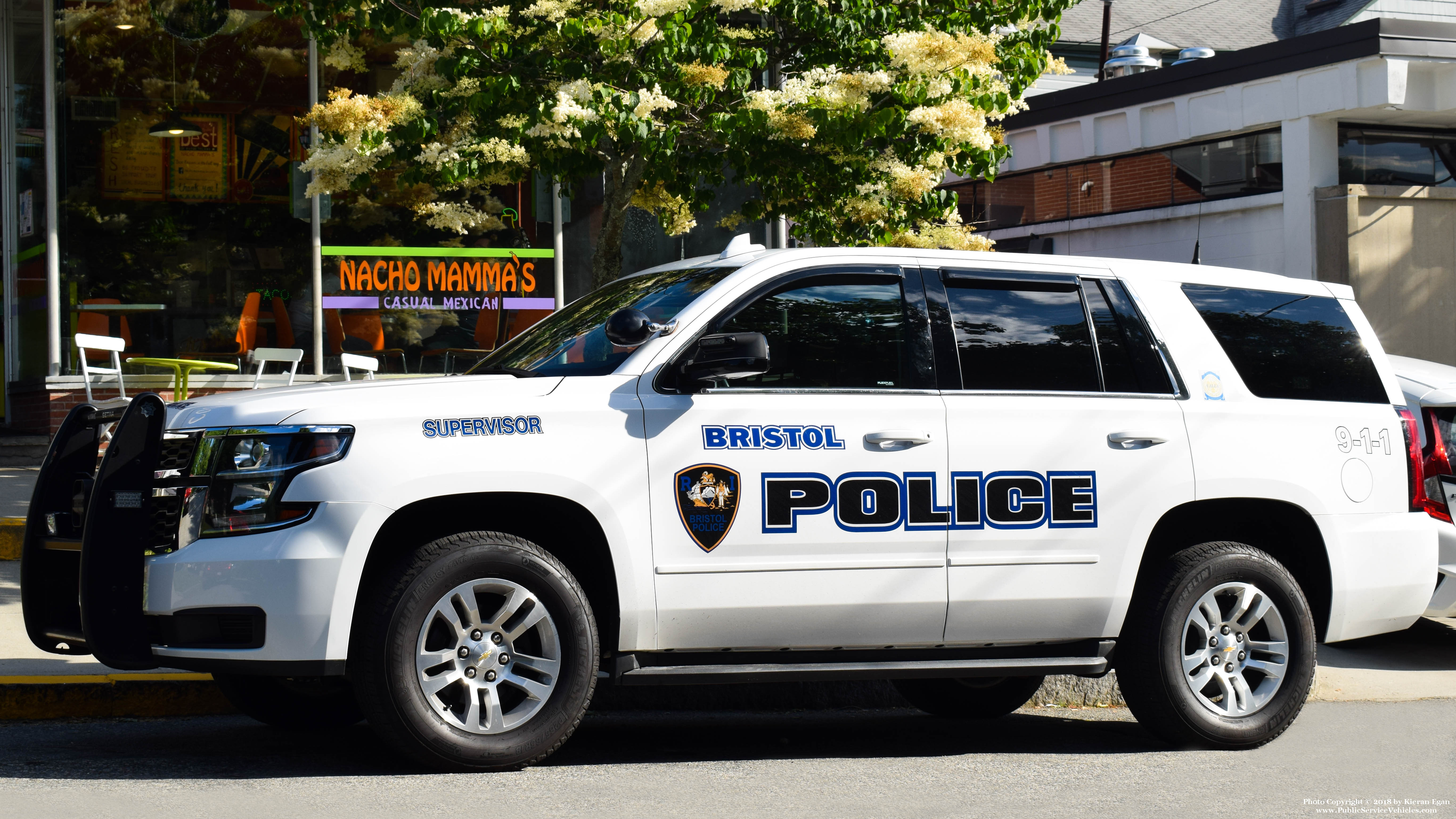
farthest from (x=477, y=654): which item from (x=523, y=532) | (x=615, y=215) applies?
(x=615, y=215)

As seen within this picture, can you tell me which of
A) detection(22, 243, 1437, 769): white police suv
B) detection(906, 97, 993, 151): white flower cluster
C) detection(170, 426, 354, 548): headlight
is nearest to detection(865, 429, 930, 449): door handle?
detection(22, 243, 1437, 769): white police suv

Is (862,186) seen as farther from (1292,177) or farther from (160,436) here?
(1292,177)

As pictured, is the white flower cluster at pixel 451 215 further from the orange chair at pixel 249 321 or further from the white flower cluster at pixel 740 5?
the orange chair at pixel 249 321

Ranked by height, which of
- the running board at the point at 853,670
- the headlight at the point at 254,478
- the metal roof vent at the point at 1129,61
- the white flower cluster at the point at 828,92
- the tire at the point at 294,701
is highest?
the metal roof vent at the point at 1129,61

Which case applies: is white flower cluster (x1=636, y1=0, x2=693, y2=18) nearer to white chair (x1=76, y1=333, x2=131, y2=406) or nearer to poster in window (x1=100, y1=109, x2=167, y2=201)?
white chair (x1=76, y1=333, x2=131, y2=406)

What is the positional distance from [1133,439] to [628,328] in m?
2.03

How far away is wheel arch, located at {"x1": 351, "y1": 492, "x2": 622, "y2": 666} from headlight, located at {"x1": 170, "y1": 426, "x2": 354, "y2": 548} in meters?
0.32

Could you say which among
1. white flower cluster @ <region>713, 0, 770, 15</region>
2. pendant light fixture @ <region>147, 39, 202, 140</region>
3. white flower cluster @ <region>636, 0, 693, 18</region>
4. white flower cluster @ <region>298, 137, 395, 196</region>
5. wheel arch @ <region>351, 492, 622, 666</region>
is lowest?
wheel arch @ <region>351, 492, 622, 666</region>

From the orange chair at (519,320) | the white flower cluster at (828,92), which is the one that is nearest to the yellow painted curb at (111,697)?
the white flower cluster at (828,92)

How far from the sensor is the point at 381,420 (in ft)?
16.0

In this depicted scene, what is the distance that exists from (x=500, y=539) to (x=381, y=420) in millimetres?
579

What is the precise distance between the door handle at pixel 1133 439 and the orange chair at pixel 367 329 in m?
9.45

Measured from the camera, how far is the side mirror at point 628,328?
16.8 feet

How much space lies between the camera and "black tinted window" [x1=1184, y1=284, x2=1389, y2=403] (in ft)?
19.9
